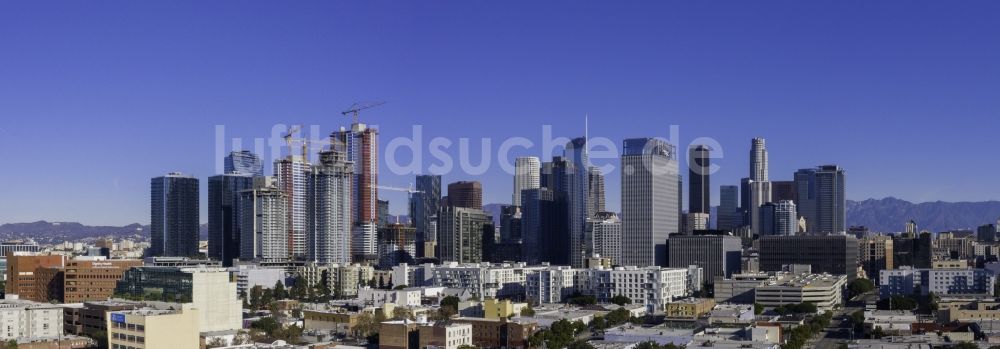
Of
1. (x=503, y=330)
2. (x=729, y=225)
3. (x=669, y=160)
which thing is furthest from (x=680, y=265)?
(x=729, y=225)

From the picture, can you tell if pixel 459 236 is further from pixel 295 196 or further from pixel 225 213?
pixel 225 213

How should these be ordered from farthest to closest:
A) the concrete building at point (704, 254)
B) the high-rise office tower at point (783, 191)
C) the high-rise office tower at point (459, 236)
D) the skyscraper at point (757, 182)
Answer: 1. the high-rise office tower at point (783, 191)
2. the skyscraper at point (757, 182)
3. the high-rise office tower at point (459, 236)
4. the concrete building at point (704, 254)

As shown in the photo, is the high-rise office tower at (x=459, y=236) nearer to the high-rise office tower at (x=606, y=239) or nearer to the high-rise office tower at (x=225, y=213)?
the high-rise office tower at (x=606, y=239)

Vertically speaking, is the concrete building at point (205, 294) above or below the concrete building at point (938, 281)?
above

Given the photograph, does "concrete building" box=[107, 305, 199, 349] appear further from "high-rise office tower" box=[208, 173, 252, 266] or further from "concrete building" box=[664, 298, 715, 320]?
"high-rise office tower" box=[208, 173, 252, 266]

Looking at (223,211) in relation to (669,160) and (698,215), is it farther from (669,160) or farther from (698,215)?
(698,215)

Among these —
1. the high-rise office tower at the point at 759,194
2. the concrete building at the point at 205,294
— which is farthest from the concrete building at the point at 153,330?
the high-rise office tower at the point at 759,194
